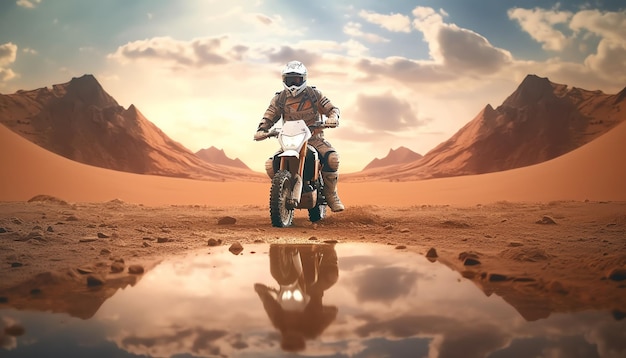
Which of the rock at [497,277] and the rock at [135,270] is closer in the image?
the rock at [497,277]

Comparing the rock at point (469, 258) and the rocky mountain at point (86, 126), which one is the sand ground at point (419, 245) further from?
the rocky mountain at point (86, 126)

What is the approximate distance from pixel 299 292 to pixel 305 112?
20.4 feet

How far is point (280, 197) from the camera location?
8.41 meters

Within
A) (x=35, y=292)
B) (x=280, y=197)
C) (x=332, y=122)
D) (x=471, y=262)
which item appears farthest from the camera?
(x=332, y=122)

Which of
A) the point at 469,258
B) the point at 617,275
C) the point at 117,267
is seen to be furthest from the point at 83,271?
the point at 617,275

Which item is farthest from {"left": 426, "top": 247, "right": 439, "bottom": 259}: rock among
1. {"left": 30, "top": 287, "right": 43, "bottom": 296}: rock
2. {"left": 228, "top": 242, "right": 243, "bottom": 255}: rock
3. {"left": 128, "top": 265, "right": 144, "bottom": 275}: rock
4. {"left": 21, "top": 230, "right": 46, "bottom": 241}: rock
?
{"left": 21, "top": 230, "right": 46, "bottom": 241}: rock

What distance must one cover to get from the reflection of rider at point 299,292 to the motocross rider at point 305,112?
381cm

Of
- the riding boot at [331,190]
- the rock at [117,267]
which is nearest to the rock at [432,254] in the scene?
the rock at [117,267]

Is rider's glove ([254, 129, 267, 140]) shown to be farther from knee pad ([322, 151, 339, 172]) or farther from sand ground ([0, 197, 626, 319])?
sand ground ([0, 197, 626, 319])

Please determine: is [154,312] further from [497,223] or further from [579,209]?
[579,209]

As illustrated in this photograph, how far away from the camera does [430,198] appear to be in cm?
1884

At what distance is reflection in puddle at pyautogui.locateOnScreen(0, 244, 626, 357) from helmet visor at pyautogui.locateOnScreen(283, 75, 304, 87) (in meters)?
5.64

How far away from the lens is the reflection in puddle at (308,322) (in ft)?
8.65

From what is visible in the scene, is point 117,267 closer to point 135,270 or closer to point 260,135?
point 135,270
